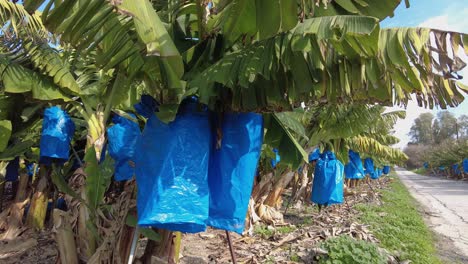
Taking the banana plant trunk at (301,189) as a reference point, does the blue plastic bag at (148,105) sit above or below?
above

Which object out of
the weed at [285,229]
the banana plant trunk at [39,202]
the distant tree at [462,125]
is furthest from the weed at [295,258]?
the distant tree at [462,125]

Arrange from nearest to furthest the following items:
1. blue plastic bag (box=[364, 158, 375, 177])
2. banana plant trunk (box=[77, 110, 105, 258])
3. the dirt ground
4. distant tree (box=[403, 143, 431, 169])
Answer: banana plant trunk (box=[77, 110, 105, 258]), the dirt ground, blue plastic bag (box=[364, 158, 375, 177]), distant tree (box=[403, 143, 431, 169])

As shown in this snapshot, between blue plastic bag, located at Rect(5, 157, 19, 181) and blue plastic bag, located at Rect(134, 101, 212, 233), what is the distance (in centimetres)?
546

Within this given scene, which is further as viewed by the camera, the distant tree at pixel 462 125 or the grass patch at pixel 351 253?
the distant tree at pixel 462 125

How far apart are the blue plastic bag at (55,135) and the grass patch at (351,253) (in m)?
3.53

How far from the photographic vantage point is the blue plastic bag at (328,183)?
24.5 ft

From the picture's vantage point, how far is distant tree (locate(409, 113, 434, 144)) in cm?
7862

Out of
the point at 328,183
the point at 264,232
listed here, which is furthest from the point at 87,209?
the point at 328,183

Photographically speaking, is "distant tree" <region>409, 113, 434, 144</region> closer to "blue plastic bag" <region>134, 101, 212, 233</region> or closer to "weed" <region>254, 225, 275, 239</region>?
"weed" <region>254, 225, 275, 239</region>

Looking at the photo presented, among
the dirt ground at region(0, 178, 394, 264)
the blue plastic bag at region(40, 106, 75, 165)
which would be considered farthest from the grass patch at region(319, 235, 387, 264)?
the blue plastic bag at region(40, 106, 75, 165)

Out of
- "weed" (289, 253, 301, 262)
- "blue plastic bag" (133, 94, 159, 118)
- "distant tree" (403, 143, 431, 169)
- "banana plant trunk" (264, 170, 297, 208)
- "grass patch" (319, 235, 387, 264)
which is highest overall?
"distant tree" (403, 143, 431, 169)

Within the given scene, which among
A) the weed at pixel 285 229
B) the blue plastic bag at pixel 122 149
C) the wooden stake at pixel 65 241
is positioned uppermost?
the blue plastic bag at pixel 122 149

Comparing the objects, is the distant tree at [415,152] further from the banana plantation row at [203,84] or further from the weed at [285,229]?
the banana plantation row at [203,84]

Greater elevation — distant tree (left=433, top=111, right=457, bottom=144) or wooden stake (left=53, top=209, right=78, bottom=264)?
distant tree (left=433, top=111, right=457, bottom=144)
